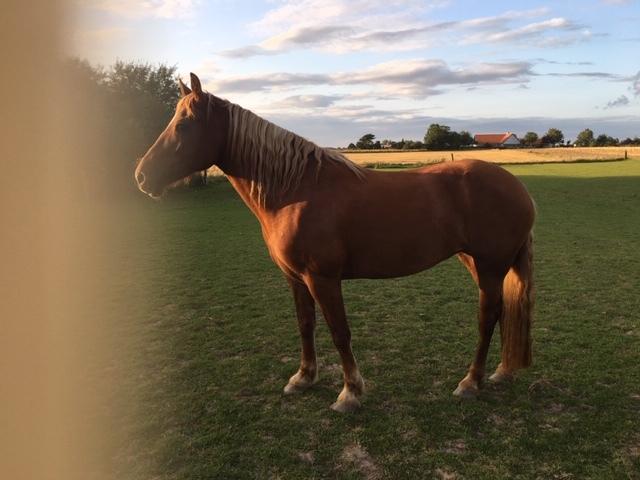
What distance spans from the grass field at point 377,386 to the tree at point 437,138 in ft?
137

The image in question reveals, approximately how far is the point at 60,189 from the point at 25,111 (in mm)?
208

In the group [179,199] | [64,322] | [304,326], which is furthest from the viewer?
[179,199]

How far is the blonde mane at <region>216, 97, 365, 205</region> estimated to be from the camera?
2822 millimetres

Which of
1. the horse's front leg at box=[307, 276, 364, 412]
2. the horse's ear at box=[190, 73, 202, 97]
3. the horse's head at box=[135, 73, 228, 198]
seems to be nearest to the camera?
the horse's ear at box=[190, 73, 202, 97]

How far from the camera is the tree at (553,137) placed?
226 feet

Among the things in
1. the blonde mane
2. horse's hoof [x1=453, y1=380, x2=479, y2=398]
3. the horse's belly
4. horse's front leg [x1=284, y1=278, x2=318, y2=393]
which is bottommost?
horse's hoof [x1=453, y1=380, x2=479, y2=398]

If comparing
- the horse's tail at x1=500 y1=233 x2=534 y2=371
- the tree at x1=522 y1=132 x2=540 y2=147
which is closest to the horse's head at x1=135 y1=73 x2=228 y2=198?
the horse's tail at x1=500 y1=233 x2=534 y2=371

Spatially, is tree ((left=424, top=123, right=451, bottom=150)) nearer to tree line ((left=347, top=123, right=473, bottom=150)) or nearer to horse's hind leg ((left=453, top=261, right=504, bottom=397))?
tree line ((left=347, top=123, right=473, bottom=150))

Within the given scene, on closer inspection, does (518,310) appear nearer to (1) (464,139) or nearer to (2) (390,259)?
(2) (390,259)

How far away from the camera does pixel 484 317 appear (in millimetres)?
3227

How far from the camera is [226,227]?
37.7 ft

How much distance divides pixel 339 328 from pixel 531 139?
3017 inches

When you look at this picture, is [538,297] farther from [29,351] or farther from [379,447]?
[29,351]

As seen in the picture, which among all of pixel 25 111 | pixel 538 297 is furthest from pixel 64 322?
pixel 538 297
